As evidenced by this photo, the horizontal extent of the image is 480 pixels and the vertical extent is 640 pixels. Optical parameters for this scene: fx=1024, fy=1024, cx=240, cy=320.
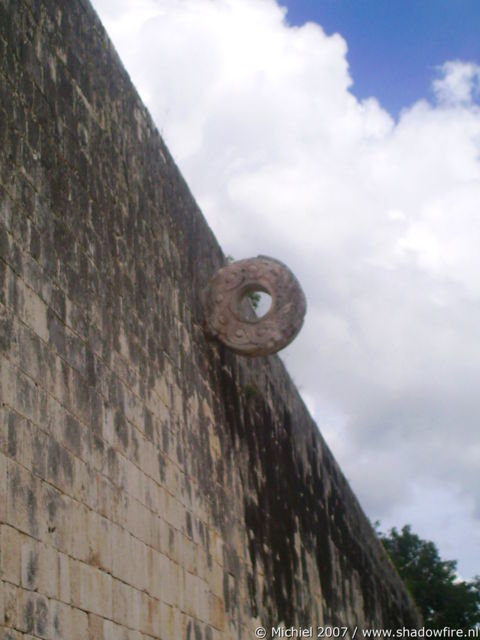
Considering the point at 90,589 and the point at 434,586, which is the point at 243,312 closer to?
the point at 90,589

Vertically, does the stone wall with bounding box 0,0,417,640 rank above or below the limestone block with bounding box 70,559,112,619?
above

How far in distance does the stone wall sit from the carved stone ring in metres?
0.16

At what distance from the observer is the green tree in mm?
27500

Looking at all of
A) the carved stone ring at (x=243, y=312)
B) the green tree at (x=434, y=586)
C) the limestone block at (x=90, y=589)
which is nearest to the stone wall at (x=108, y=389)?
the limestone block at (x=90, y=589)

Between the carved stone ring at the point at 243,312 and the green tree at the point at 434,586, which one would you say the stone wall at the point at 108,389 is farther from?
the green tree at the point at 434,586

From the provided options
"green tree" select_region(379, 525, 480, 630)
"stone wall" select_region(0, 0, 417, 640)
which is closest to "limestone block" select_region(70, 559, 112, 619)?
"stone wall" select_region(0, 0, 417, 640)

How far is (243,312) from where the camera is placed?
25.2 ft

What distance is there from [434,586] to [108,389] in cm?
2520

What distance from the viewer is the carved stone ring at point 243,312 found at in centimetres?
746

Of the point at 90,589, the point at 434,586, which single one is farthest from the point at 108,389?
the point at 434,586

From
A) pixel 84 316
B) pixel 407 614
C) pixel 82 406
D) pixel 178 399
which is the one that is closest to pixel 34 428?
pixel 82 406

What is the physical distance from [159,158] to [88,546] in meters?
3.13

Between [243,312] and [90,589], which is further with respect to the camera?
[243,312]

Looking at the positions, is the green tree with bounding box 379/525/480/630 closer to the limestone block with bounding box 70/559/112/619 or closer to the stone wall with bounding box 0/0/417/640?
the stone wall with bounding box 0/0/417/640
